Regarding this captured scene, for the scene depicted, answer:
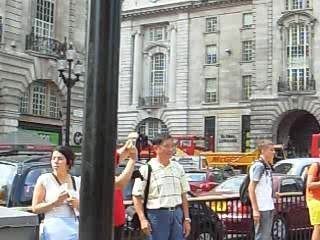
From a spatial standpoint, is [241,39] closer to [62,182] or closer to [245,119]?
[245,119]

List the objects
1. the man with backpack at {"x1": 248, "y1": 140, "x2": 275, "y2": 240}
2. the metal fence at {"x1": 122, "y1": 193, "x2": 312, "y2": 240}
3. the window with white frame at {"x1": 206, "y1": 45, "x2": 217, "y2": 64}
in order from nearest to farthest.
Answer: the man with backpack at {"x1": 248, "y1": 140, "x2": 275, "y2": 240} < the metal fence at {"x1": 122, "y1": 193, "x2": 312, "y2": 240} < the window with white frame at {"x1": 206, "y1": 45, "x2": 217, "y2": 64}

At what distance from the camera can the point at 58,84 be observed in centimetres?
3353

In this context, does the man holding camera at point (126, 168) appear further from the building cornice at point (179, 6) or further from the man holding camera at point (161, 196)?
the building cornice at point (179, 6)

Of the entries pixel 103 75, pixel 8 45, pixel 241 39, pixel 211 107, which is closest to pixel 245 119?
pixel 211 107

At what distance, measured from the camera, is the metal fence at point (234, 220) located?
9320 mm

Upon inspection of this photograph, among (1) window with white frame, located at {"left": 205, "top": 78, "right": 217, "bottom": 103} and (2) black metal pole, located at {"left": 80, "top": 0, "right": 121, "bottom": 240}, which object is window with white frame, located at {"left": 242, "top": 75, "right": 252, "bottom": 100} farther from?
(2) black metal pole, located at {"left": 80, "top": 0, "right": 121, "bottom": 240}

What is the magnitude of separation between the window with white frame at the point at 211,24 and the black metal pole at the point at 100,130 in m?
61.9

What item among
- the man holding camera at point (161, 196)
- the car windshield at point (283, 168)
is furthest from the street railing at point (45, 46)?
the man holding camera at point (161, 196)

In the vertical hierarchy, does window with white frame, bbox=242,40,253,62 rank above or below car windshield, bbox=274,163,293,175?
above

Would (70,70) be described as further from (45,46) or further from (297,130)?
(297,130)

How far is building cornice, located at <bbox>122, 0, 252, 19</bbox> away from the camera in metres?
63.1

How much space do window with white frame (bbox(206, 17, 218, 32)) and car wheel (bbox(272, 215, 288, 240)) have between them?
53532 mm

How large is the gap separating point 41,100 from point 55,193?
2857 cm

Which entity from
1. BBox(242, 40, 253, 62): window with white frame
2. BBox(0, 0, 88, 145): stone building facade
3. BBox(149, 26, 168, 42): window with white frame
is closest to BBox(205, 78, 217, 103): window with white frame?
BBox(242, 40, 253, 62): window with white frame
